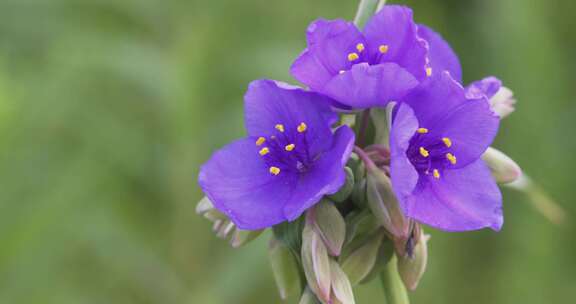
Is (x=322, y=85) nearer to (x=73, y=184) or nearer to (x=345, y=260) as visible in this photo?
(x=345, y=260)

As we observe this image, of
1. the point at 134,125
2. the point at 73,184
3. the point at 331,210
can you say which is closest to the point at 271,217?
the point at 331,210

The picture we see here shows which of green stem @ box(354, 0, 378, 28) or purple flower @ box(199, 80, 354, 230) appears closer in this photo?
purple flower @ box(199, 80, 354, 230)

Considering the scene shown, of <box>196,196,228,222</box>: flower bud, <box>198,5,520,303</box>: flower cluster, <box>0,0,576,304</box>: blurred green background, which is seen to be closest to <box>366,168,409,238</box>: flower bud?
<box>198,5,520,303</box>: flower cluster

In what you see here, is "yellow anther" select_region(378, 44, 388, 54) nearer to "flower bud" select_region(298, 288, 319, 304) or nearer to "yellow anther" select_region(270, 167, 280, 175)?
"yellow anther" select_region(270, 167, 280, 175)

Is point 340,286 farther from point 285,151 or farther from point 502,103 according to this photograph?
point 502,103

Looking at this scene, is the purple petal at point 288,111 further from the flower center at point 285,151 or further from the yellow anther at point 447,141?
the yellow anther at point 447,141

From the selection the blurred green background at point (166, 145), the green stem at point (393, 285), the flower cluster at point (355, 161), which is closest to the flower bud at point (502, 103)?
the flower cluster at point (355, 161)
